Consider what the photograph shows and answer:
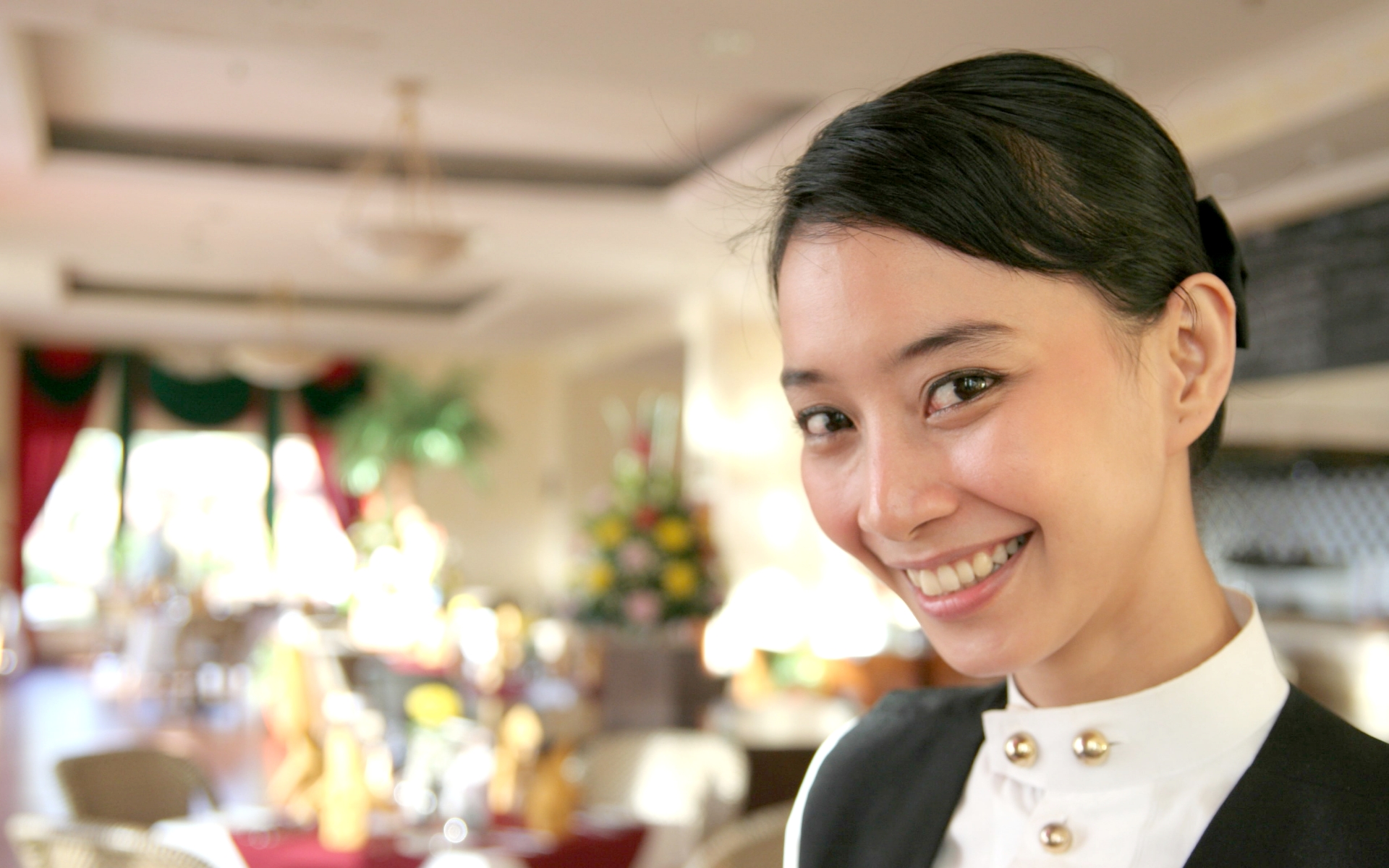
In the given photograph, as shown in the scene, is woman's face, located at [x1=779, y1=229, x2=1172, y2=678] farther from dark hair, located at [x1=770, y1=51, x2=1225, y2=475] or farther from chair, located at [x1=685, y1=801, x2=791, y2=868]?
chair, located at [x1=685, y1=801, x2=791, y2=868]

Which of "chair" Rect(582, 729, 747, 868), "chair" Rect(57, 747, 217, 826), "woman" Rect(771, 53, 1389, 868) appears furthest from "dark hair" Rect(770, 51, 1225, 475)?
"chair" Rect(57, 747, 217, 826)

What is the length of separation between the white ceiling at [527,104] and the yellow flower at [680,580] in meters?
1.47

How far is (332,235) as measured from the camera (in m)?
6.26

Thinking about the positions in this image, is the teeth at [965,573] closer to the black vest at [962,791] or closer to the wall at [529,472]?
the black vest at [962,791]

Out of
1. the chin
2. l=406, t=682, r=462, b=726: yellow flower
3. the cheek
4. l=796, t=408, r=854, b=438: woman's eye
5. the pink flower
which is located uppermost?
l=796, t=408, r=854, b=438: woman's eye

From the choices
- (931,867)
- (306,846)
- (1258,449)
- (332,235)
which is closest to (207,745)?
(332,235)

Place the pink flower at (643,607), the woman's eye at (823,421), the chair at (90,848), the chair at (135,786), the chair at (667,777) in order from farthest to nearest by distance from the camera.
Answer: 1. the pink flower at (643,607)
2. the chair at (667,777)
3. the chair at (135,786)
4. the chair at (90,848)
5. the woman's eye at (823,421)

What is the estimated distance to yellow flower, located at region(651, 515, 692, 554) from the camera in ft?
16.6

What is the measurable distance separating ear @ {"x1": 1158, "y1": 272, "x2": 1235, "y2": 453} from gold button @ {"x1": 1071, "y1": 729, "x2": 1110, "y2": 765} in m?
0.20

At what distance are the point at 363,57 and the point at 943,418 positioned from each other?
4906 millimetres

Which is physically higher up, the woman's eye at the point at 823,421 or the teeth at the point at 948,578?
the woman's eye at the point at 823,421

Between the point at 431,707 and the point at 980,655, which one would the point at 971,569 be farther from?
the point at 431,707

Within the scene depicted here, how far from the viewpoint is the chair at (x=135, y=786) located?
3887mm

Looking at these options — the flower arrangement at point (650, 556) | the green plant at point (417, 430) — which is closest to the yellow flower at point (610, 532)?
the flower arrangement at point (650, 556)
